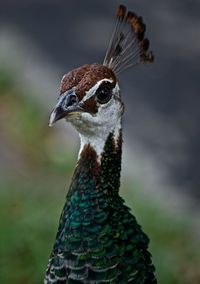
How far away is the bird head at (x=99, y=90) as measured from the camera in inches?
98.0

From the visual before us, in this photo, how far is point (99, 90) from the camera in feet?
8.36

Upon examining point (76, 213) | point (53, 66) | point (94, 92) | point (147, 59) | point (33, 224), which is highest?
point (53, 66)

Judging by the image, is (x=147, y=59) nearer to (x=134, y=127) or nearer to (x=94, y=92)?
(x=94, y=92)

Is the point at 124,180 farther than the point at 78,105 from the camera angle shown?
Yes

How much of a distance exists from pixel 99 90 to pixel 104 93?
0.07 feet

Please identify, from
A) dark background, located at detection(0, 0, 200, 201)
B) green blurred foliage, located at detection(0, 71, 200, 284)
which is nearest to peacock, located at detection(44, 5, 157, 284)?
green blurred foliage, located at detection(0, 71, 200, 284)

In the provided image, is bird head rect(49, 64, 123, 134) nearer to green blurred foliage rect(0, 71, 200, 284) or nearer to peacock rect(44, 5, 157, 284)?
peacock rect(44, 5, 157, 284)

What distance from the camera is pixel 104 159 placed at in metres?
2.62

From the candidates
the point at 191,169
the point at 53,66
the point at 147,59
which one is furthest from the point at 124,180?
the point at 147,59

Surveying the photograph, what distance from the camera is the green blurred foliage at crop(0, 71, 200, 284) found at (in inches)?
151

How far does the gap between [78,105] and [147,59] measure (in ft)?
1.09

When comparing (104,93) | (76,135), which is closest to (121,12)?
(104,93)

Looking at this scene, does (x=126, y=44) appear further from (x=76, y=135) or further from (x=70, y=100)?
(x=76, y=135)

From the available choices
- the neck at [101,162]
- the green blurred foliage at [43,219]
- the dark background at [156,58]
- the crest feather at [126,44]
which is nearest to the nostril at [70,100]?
the neck at [101,162]
